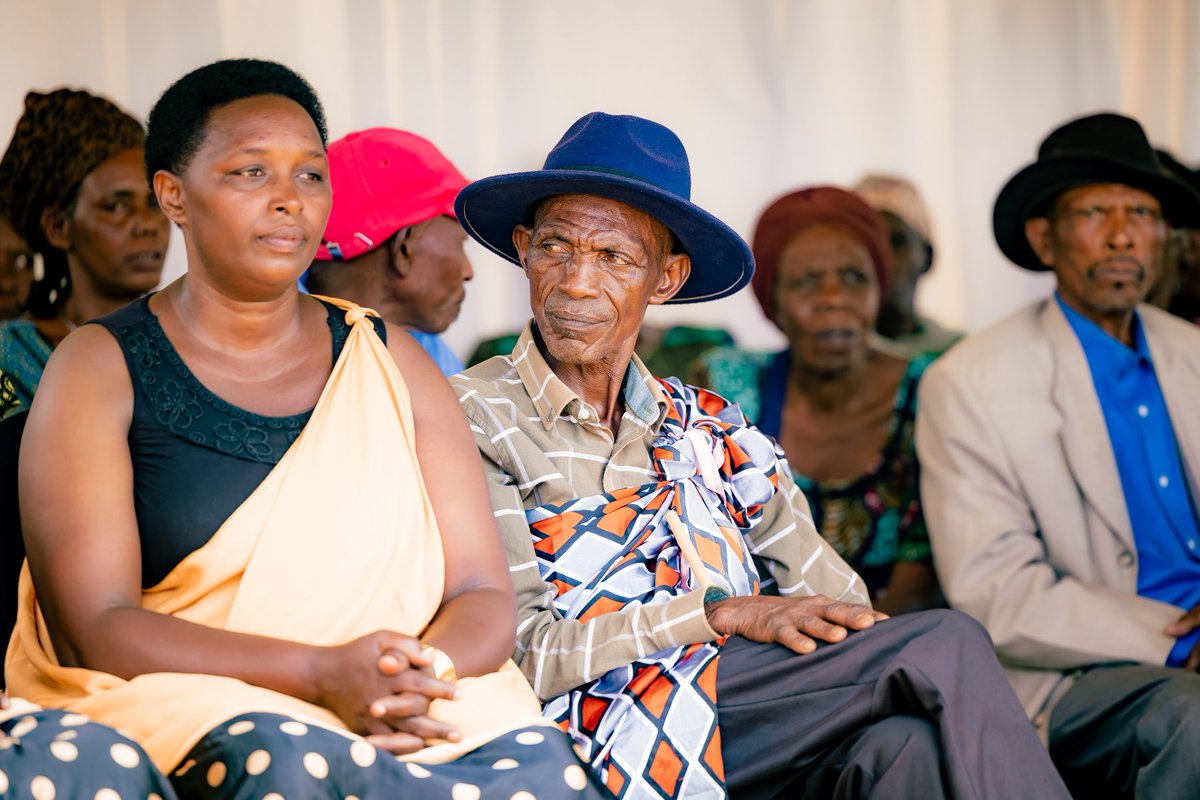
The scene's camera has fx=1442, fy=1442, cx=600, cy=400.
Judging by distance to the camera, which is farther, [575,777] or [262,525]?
[262,525]

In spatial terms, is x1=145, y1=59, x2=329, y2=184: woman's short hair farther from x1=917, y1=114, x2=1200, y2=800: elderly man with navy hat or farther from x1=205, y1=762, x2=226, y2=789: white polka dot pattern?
x1=917, y1=114, x2=1200, y2=800: elderly man with navy hat

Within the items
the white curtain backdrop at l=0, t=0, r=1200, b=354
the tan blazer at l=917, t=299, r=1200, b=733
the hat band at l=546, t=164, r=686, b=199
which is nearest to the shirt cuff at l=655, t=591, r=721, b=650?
the hat band at l=546, t=164, r=686, b=199

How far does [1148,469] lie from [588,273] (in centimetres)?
194

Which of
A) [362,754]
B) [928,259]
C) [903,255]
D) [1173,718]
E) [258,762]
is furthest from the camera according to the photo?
[928,259]

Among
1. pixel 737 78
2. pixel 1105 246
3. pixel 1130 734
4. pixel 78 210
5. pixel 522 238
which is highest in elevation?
pixel 737 78

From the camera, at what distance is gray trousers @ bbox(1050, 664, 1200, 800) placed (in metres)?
3.40

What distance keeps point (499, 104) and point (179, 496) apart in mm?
3298

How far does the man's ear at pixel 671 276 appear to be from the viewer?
3.28 metres

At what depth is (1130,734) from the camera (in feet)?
11.7

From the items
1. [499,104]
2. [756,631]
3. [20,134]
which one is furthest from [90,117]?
[756,631]

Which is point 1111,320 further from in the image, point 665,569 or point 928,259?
point 665,569

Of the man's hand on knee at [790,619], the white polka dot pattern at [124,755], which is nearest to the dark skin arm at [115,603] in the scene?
the white polka dot pattern at [124,755]

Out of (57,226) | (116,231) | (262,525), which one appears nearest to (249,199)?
(262,525)

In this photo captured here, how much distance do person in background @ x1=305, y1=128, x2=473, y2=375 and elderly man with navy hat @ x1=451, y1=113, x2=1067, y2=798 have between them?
547mm
